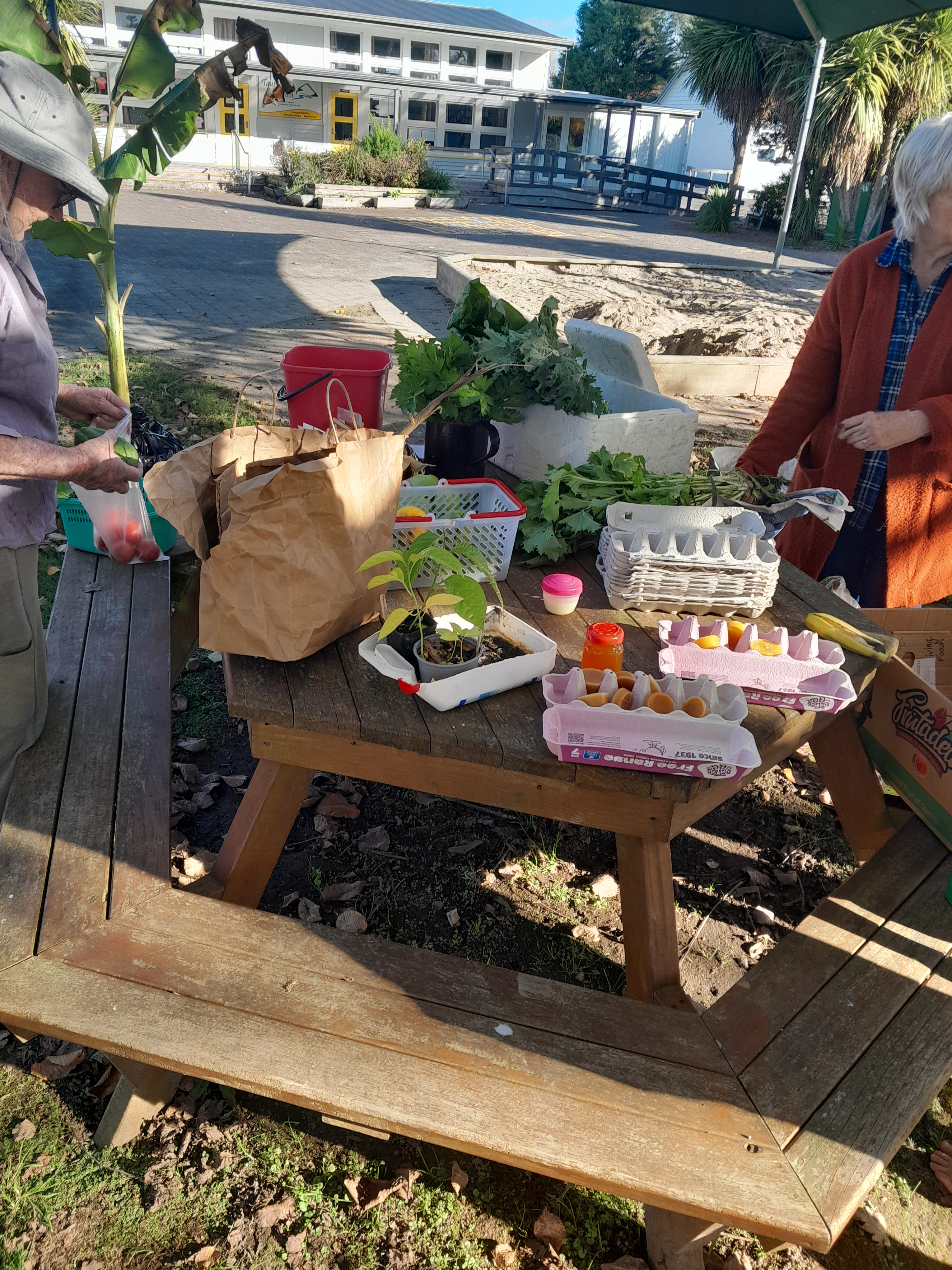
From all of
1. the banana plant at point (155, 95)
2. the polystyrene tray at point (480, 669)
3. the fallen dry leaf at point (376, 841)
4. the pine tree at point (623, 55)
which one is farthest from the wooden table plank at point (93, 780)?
the pine tree at point (623, 55)

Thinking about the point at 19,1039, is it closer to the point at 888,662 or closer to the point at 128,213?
the point at 888,662

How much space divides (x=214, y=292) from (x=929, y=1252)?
11518 mm

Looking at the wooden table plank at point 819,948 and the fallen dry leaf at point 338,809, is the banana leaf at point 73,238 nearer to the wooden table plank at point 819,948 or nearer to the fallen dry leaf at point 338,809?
the fallen dry leaf at point 338,809

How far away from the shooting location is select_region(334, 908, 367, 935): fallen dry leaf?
2.59m

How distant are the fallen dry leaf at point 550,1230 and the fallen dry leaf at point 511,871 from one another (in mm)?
1059

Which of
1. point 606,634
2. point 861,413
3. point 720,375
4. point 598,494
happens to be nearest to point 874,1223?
point 606,634

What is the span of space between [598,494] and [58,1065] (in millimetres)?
2117

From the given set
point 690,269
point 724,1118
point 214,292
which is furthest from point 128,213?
point 724,1118

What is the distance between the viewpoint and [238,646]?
6.02ft

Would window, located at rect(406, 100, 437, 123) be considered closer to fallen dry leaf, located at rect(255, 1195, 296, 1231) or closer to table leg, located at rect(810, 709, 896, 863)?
table leg, located at rect(810, 709, 896, 863)

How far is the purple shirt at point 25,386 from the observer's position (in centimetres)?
191

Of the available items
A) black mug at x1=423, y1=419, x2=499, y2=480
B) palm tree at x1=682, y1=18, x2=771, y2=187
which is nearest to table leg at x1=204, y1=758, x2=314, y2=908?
black mug at x1=423, y1=419, x2=499, y2=480

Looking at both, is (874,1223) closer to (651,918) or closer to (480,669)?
(651,918)

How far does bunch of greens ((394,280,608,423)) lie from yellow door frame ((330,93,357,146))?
3585 centimetres
